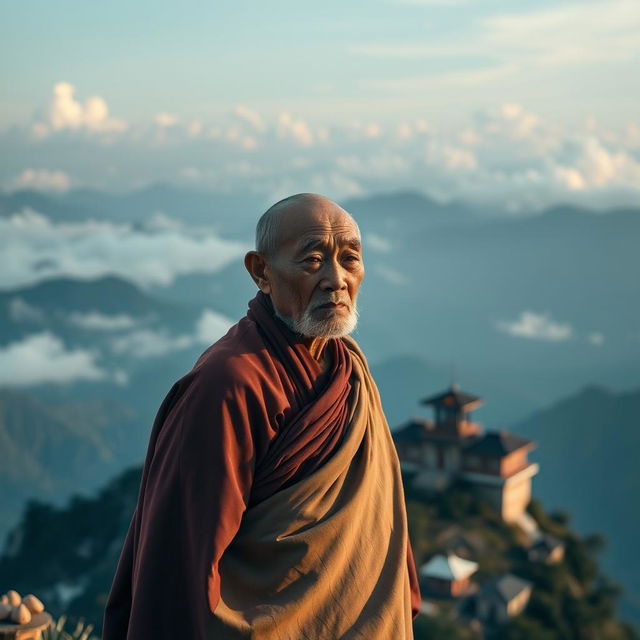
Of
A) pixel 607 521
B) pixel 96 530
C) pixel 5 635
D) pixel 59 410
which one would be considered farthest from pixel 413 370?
pixel 5 635

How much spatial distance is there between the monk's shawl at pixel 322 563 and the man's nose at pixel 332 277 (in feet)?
1.16

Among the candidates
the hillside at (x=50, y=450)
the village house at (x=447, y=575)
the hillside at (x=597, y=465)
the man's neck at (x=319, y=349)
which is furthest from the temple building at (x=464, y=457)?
the hillside at (x=50, y=450)

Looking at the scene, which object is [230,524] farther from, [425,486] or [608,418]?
[608,418]

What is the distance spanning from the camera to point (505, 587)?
4234 centimetres

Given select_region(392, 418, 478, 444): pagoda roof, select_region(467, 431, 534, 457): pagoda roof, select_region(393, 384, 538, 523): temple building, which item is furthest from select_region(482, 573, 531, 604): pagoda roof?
select_region(392, 418, 478, 444): pagoda roof

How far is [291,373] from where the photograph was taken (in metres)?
3.12

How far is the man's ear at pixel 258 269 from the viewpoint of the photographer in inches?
125

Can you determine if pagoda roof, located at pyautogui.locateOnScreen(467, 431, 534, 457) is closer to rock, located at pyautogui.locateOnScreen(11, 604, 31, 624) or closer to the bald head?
rock, located at pyautogui.locateOnScreen(11, 604, 31, 624)

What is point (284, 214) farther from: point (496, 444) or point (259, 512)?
point (496, 444)

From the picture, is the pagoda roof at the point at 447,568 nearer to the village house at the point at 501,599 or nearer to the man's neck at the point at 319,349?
the village house at the point at 501,599

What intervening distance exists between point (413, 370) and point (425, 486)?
472 feet

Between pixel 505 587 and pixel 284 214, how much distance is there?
4130 centimetres

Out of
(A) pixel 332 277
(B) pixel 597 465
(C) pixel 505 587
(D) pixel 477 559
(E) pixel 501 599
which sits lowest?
(A) pixel 332 277

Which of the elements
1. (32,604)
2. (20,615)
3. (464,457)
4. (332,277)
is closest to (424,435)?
(464,457)
